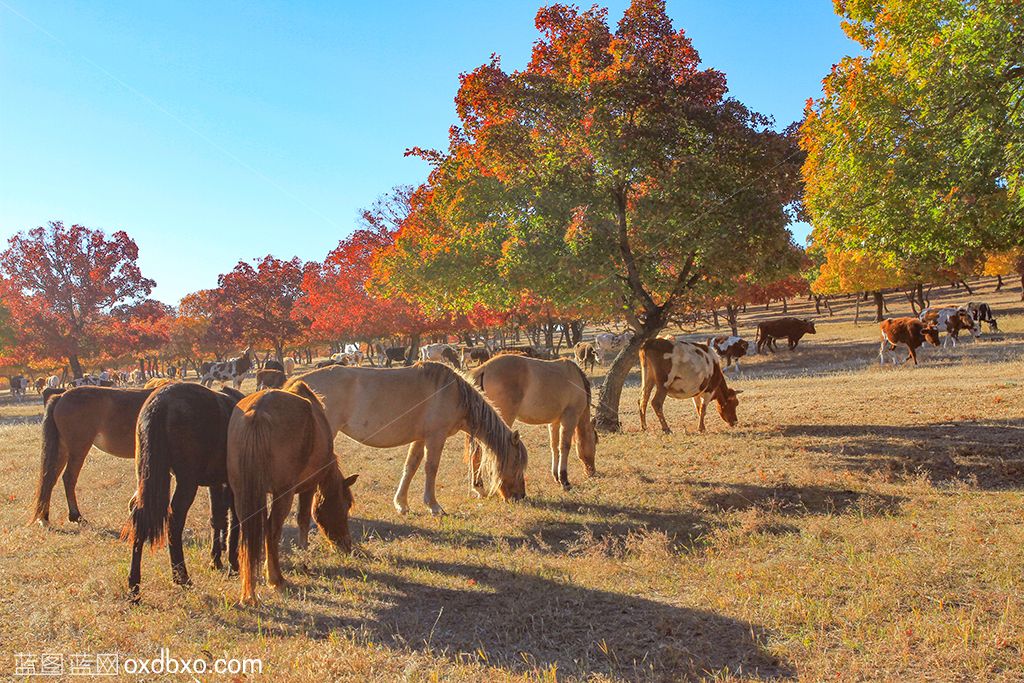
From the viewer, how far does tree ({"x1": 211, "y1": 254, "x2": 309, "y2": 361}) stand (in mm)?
51969

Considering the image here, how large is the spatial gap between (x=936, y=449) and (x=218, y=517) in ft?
33.2

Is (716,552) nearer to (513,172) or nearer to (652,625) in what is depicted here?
(652,625)

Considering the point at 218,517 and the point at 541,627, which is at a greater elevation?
the point at 218,517

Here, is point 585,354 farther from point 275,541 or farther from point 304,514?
point 275,541

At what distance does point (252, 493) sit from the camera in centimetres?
537

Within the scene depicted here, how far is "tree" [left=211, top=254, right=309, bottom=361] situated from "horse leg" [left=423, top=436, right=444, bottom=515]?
45969 mm

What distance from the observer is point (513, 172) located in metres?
13.1

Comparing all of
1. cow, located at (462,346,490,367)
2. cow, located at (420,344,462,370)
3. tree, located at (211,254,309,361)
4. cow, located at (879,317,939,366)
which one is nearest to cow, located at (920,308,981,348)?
cow, located at (879,317,939,366)

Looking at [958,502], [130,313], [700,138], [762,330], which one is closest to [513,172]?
[700,138]

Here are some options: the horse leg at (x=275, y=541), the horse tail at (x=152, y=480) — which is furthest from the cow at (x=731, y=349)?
the horse tail at (x=152, y=480)

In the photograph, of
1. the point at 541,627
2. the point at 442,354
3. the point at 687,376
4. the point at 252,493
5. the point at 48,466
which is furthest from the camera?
the point at 442,354

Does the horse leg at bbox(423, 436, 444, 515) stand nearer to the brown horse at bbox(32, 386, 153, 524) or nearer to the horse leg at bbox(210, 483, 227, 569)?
the horse leg at bbox(210, 483, 227, 569)

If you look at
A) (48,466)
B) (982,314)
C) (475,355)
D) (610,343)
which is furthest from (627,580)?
(610,343)

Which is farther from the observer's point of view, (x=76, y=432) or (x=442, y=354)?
(x=442, y=354)
